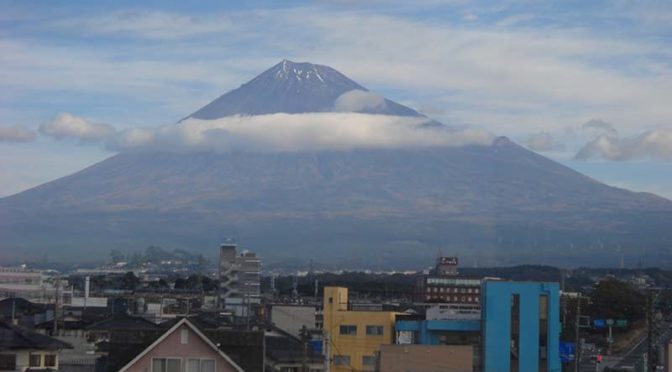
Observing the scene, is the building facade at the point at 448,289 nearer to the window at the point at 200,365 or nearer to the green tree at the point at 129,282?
the green tree at the point at 129,282

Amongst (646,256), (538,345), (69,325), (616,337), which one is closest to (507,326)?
(538,345)

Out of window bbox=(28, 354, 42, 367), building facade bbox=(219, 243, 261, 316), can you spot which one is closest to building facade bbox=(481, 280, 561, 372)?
window bbox=(28, 354, 42, 367)

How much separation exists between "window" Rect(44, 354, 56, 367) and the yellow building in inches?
428

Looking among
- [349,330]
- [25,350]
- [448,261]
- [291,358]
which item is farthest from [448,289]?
[25,350]

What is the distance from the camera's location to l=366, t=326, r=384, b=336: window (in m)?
39.2

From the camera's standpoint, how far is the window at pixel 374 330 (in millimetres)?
39188

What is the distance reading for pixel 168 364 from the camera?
73.4 feet

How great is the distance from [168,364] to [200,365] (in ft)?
1.56

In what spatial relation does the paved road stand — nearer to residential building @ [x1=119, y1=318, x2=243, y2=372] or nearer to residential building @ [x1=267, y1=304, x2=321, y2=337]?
residential building @ [x1=267, y1=304, x2=321, y2=337]

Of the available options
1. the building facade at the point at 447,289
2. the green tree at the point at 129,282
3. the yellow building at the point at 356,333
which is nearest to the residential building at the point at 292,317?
the yellow building at the point at 356,333

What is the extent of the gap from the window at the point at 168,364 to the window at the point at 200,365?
0.15 metres

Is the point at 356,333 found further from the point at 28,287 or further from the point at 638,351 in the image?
the point at 28,287

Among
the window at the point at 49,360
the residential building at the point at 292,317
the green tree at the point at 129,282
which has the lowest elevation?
the window at the point at 49,360

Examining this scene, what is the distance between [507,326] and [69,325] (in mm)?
13427
